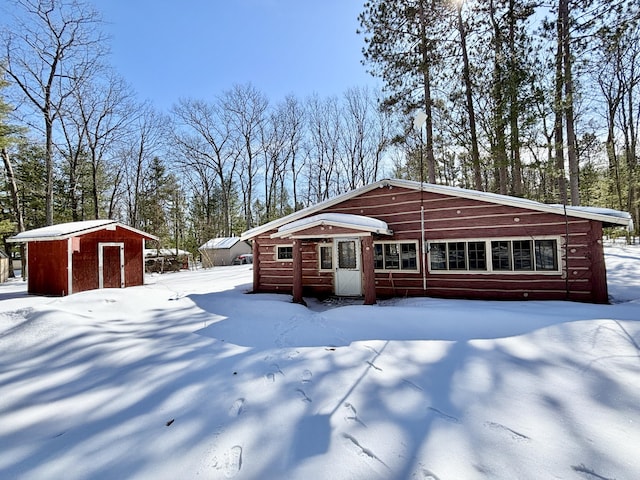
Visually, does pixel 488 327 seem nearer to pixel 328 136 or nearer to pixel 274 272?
pixel 274 272

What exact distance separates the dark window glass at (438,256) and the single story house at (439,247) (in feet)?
0.09

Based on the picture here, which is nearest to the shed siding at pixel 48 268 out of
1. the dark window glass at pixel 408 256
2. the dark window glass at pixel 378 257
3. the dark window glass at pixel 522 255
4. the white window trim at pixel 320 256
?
the white window trim at pixel 320 256

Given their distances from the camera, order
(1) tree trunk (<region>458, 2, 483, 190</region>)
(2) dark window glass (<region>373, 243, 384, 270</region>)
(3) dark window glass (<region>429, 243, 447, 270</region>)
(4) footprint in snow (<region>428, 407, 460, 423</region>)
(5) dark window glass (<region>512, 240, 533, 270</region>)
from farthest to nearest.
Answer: (1) tree trunk (<region>458, 2, 483, 190</region>) < (2) dark window glass (<region>373, 243, 384, 270</region>) < (3) dark window glass (<region>429, 243, 447, 270</region>) < (5) dark window glass (<region>512, 240, 533, 270</region>) < (4) footprint in snow (<region>428, 407, 460, 423</region>)

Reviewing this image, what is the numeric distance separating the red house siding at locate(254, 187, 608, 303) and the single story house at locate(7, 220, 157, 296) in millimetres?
5525

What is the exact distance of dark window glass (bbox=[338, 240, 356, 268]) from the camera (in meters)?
9.85

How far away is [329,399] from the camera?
308 cm

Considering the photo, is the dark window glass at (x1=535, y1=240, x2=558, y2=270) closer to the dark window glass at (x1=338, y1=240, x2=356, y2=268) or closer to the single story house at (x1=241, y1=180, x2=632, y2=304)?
the single story house at (x1=241, y1=180, x2=632, y2=304)

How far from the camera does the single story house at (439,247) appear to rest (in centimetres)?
735

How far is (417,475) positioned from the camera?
205cm

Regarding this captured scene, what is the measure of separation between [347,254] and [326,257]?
719 millimetres

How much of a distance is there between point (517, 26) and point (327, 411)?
14.7m

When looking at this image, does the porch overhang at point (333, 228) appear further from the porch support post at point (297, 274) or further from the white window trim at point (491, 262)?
the white window trim at point (491, 262)

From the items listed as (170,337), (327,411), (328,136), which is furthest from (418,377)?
(328,136)

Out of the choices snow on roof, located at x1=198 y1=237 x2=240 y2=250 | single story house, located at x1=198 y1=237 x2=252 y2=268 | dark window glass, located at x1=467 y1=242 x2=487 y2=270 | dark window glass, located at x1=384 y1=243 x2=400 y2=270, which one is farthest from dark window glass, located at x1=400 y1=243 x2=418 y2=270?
single story house, located at x1=198 y1=237 x2=252 y2=268
